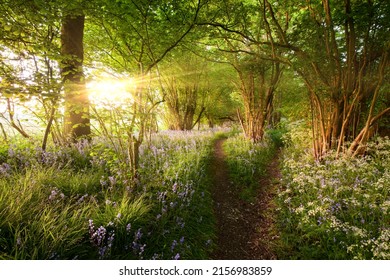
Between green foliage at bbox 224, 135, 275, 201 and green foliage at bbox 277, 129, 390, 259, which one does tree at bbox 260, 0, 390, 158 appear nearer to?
green foliage at bbox 277, 129, 390, 259

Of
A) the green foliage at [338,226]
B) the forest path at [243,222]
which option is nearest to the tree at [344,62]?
the green foliage at [338,226]

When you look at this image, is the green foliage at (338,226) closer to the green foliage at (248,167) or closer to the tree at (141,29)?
the green foliage at (248,167)

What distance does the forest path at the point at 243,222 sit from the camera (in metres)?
3.58

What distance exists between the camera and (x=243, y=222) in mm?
4484

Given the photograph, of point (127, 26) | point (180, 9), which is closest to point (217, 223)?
point (127, 26)

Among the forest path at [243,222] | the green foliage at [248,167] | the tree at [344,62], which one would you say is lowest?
the forest path at [243,222]

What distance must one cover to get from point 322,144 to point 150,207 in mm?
6246

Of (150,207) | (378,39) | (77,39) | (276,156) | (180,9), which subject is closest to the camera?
(150,207)

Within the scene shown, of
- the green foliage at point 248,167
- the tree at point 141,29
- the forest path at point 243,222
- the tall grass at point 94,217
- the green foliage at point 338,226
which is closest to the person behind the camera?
the tall grass at point 94,217

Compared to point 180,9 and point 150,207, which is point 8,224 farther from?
point 180,9

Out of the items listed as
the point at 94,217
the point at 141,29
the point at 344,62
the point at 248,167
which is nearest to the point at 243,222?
the point at 248,167

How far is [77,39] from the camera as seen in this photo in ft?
20.7

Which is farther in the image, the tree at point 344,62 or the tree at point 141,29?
the tree at point 344,62

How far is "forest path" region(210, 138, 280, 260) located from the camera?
141 inches
